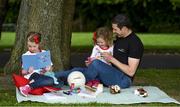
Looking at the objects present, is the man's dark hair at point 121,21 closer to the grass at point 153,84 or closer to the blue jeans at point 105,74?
the blue jeans at point 105,74

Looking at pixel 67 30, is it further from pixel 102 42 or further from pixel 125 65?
pixel 125 65

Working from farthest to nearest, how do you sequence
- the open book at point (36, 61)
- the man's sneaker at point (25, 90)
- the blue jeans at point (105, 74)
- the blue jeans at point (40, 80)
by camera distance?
the blue jeans at point (105, 74), the open book at point (36, 61), the blue jeans at point (40, 80), the man's sneaker at point (25, 90)

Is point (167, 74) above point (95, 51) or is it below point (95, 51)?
below

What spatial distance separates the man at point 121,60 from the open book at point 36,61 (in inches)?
17.4

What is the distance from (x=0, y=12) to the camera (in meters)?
21.3

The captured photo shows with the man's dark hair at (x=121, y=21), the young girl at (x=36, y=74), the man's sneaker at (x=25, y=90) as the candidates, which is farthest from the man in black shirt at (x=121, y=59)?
the man's sneaker at (x=25, y=90)

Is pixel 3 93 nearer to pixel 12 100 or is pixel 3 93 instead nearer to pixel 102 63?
pixel 12 100

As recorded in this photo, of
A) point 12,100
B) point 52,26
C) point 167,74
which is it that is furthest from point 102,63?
point 167,74

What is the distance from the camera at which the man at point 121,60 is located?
9.84 metres

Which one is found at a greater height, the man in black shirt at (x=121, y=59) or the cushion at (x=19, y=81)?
the man in black shirt at (x=121, y=59)

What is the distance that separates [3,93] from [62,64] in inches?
111

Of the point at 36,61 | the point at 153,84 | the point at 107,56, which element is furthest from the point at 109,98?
the point at 153,84

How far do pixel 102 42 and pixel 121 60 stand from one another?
17.6 inches

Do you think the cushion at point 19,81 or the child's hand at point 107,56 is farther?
the child's hand at point 107,56
